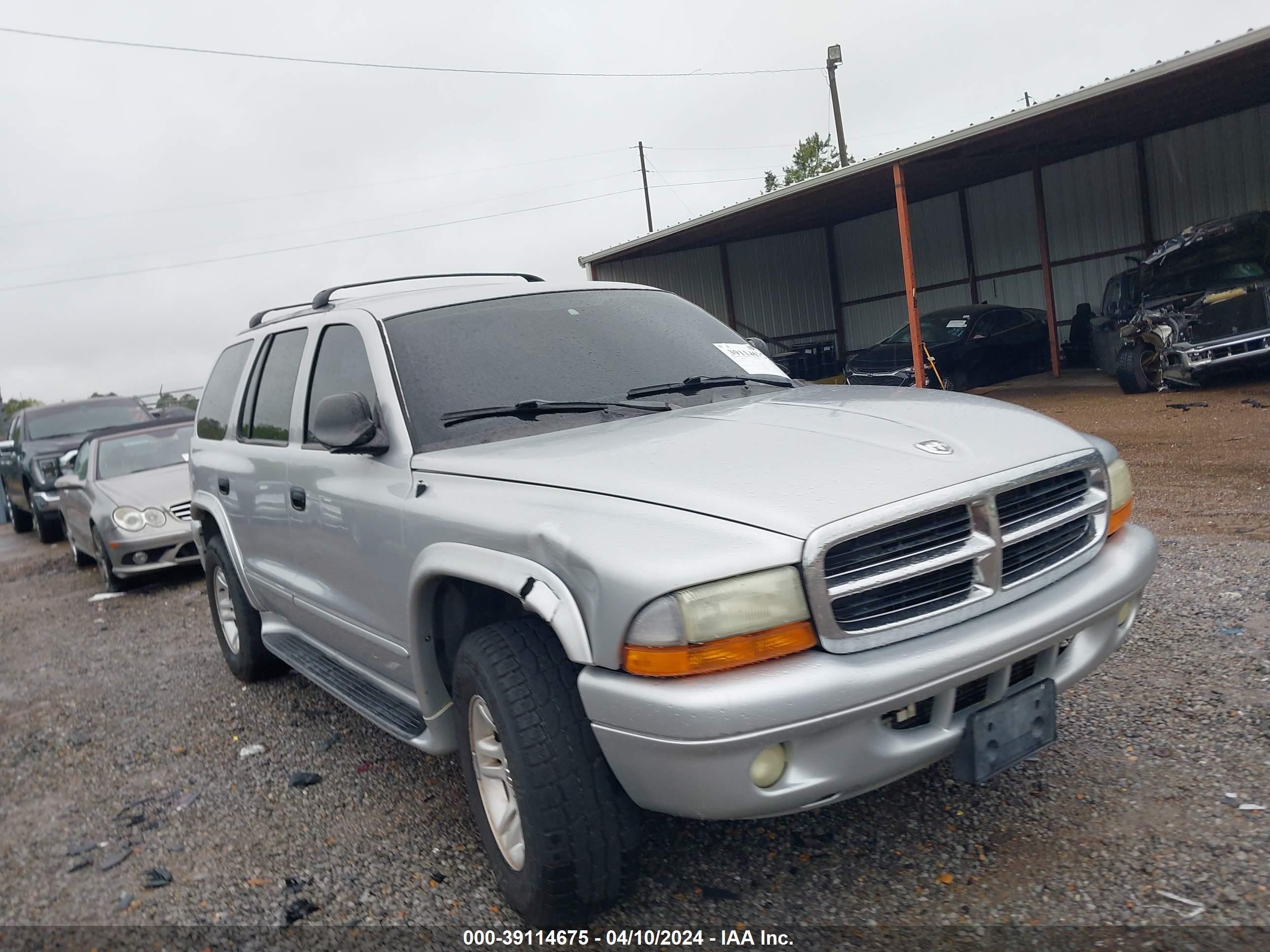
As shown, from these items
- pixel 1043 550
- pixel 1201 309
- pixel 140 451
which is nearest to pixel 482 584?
pixel 1043 550

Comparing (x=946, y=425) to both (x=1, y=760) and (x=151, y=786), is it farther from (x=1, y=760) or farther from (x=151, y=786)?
(x=1, y=760)

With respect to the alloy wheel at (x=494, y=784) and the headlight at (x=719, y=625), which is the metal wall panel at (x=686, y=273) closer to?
the alloy wheel at (x=494, y=784)

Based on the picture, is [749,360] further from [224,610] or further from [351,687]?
[224,610]

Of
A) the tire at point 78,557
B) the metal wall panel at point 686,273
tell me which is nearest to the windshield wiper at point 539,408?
the tire at point 78,557

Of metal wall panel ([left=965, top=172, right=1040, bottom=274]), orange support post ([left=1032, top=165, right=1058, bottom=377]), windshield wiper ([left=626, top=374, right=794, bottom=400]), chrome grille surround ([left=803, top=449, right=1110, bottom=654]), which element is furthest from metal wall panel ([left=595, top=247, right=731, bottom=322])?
chrome grille surround ([left=803, top=449, right=1110, bottom=654])

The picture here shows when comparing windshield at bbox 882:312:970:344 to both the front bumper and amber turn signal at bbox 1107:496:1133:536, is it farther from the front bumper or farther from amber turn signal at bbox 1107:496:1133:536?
the front bumper

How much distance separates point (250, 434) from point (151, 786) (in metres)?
1.53

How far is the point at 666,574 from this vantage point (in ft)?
7.01

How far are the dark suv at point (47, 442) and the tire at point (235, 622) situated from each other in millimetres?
8422

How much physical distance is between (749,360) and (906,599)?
5.79ft

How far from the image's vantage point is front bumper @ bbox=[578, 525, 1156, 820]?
2.11 metres

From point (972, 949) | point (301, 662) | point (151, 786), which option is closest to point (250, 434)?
point (301, 662)

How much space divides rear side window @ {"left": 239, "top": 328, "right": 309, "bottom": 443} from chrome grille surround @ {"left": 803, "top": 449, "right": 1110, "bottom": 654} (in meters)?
2.61

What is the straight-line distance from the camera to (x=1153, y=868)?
101 inches
